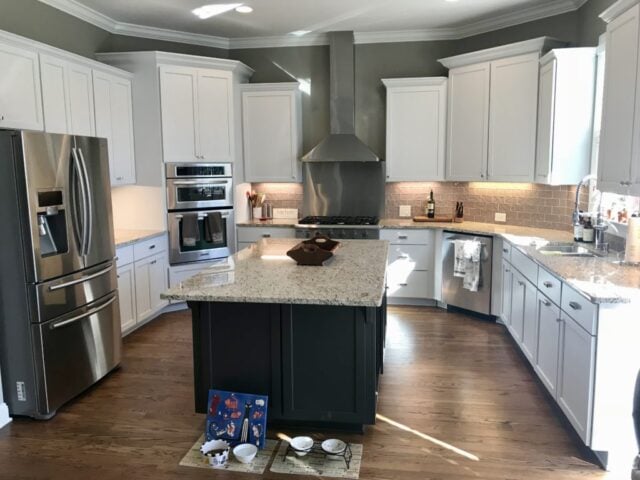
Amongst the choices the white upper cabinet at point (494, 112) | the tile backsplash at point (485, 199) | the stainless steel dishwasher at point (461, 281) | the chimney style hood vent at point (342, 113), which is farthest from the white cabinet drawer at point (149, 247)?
the white upper cabinet at point (494, 112)

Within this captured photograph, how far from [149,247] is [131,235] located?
212 mm

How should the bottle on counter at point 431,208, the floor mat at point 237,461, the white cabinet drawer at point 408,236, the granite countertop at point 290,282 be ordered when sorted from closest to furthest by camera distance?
the granite countertop at point 290,282, the floor mat at point 237,461, the white cabinet drawer at point 408,236, the bottle on counter at point 431,208

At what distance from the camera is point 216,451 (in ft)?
9.22

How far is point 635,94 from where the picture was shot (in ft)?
10.1

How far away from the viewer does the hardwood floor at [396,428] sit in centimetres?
273

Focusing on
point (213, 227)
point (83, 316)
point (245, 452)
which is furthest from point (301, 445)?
point (213, 227)

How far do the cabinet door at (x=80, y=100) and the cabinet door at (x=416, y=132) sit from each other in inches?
119

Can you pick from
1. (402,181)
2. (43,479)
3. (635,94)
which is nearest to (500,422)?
(635,94)

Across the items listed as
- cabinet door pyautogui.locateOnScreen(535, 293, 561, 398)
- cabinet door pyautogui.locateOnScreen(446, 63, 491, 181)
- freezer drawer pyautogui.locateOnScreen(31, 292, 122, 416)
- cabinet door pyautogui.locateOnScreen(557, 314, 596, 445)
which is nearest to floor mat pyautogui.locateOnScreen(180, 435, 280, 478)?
freezer drawer pyautogui.locateOnScreen(31, 292, 122, 416)

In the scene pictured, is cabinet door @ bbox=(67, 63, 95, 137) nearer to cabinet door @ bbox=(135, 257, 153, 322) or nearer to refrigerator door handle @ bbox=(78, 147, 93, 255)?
refrigerator door handle @ bbox=(78, 147, 93, 255)

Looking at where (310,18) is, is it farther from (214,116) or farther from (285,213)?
(285,213)

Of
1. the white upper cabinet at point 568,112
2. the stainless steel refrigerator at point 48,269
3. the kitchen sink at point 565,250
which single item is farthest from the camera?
the white upper cabinet at point 568,112

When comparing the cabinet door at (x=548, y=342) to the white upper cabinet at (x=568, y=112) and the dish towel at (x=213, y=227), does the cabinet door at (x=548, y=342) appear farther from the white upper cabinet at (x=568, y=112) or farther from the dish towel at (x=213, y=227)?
the dish towel at (x=213, y=227)

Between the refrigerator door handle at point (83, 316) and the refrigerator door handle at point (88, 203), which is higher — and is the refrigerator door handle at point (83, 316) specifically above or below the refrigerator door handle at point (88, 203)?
below
